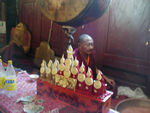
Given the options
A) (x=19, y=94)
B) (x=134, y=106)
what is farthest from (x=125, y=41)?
(x=19, y=94)

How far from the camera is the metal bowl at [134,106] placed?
1185 millimetres

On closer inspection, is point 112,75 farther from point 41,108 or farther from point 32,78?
point 41,108

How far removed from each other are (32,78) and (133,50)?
5.20ft

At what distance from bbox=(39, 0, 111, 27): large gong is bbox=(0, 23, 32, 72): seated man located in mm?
2488

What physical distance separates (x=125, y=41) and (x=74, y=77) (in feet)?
5.36

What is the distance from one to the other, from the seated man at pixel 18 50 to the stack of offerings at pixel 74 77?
8.40 ft

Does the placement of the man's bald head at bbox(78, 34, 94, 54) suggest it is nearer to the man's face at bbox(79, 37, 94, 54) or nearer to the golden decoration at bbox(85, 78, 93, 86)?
the man's face at bbox(79, 37, 94, 54)

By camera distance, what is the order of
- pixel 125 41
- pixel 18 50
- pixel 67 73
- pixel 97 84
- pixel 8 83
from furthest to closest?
pixel 18 50 → pixel 125 41 → pixel 8 83 → pixel 67 73 → pixel 97 84

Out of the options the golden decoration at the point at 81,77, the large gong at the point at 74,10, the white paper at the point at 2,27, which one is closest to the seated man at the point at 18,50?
the white paper at the point at 2,27

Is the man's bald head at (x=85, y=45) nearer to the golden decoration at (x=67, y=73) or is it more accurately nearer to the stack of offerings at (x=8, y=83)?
the golden decoration at (x=67, y=73)

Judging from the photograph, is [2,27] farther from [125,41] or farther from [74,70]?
[74,70]

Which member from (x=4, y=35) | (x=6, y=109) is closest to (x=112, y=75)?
(x=6, y=109)

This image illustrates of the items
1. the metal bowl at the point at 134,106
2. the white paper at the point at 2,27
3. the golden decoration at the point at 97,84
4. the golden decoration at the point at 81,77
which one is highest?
the white paper at the point at 2,27

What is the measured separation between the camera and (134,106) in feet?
4.11
